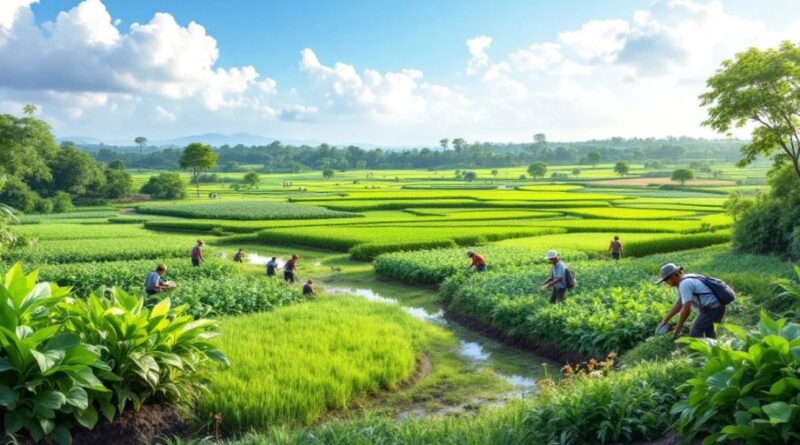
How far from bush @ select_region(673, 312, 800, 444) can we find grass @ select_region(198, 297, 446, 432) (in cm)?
601

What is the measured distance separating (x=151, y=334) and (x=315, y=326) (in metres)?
6.09

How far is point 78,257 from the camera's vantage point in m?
27.3

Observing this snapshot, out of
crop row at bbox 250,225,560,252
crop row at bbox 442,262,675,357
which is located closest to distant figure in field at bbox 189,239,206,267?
crop row at bbox 250,225,560,252

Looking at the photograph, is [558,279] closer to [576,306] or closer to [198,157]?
[576,306]

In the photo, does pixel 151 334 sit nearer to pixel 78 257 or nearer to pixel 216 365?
pixel 216 365

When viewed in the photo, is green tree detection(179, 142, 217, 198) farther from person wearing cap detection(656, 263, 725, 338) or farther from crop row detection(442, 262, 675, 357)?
person wearing cap detection(656, 263, 725, 338)

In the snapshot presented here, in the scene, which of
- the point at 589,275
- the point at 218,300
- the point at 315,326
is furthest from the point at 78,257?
the point at 589,275

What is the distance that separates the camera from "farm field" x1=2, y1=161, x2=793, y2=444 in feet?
23.8

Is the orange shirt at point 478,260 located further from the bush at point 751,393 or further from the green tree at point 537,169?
the green tree at point 537,169

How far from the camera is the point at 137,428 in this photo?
25.6ft

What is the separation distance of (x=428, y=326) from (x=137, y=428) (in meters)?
9.44

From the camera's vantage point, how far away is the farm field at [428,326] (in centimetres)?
725

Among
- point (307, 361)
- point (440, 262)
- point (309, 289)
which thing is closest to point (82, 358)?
point (307, 361)

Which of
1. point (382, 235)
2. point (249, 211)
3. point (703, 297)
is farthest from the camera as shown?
point (249, 211)
